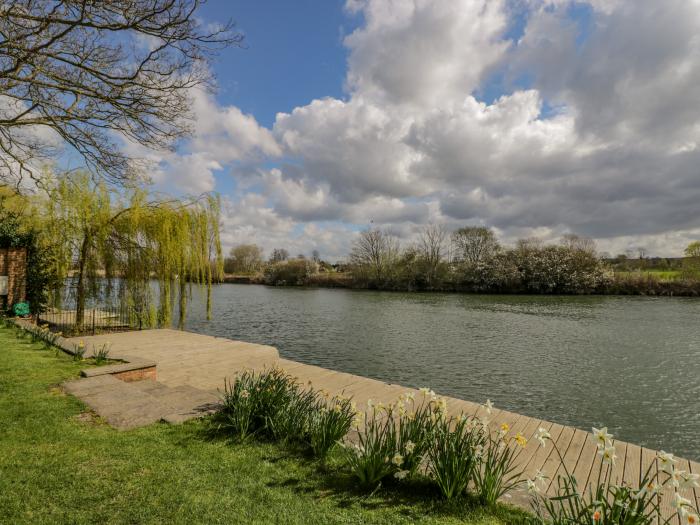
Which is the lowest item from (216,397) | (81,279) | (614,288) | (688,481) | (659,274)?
(216,397)

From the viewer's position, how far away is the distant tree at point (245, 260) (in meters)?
72.1

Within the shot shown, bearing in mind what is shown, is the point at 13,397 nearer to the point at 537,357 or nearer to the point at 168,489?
the point at 168,489

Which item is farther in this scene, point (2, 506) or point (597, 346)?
point (597, 346)

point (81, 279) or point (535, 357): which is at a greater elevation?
point (81, 279)

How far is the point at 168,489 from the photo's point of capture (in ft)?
9.80

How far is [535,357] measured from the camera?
11.8 meters

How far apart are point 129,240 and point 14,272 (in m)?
5.88

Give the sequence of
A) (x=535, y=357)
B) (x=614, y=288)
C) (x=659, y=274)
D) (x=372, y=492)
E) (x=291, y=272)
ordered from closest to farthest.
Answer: (x=372, y=492), (x=535, y=357), (x=614, y=288), (x=659, y=274), (x=291, y=272)

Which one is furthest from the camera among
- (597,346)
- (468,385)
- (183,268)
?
(597,346)

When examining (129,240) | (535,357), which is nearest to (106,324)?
(129,240)

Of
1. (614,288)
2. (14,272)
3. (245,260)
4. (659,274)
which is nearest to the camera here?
(14,272)

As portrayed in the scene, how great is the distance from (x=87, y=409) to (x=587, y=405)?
876cm

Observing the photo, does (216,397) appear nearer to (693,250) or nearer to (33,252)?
(33,252)

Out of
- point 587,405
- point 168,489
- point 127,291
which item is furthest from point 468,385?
point 127,291
